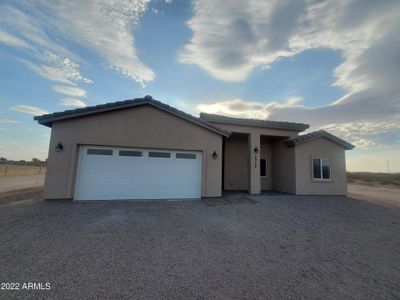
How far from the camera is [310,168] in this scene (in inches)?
451

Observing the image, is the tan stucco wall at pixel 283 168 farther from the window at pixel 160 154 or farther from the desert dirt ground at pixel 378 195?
the window at pixel 160 154

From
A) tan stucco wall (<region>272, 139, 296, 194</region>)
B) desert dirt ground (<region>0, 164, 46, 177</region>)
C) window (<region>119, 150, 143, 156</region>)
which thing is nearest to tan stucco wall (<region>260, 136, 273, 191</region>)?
tan stucco wall (<region>272, 139, 296, 194</region>)

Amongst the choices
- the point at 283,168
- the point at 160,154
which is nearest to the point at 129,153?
the point at 160,154

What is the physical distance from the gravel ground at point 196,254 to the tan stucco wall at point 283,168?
4.89 metres

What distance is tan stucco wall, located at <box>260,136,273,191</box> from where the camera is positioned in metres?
13.1

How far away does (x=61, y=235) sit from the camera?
173 inches

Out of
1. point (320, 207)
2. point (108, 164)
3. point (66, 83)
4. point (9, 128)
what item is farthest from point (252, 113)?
point (9, 128)

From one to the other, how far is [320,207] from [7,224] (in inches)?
455

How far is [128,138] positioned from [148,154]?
1229 millimetres

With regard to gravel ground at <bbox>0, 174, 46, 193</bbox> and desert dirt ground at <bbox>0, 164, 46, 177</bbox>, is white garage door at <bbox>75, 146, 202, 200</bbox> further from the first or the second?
desert dirt ground at <bbox>0, 164, 46, 177</bbox>

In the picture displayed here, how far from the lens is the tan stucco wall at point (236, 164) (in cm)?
1252

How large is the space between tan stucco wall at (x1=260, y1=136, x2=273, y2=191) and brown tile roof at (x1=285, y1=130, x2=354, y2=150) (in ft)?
5.82

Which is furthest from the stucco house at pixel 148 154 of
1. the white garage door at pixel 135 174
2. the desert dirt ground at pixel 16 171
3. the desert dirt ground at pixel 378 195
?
the desert dirt ground at pixel 16 171

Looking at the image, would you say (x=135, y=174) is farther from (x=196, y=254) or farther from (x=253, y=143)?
(x=253, y=143)
